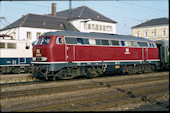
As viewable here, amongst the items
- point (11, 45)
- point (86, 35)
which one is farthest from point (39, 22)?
point (86, 35)

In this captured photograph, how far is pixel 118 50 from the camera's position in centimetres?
2186

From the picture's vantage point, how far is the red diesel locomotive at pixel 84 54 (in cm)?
1745

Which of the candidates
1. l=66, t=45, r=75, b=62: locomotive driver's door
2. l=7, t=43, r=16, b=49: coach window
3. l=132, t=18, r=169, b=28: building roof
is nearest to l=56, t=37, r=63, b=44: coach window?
l=66, t=45, r=75, b=62: locomotive driver's door

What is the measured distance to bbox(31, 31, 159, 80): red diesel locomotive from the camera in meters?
17.5

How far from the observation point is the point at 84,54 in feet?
62.7

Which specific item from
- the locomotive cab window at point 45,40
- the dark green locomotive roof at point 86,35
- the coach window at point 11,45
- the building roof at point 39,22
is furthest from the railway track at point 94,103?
the building roof at point 39,22

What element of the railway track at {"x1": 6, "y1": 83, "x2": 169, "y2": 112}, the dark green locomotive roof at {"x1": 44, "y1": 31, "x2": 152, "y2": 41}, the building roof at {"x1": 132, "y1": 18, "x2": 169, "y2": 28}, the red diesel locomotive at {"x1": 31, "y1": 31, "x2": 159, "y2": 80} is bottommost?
the railway track at {"x1": 6, "y1": 83, "x2": 169, "y2": 112}

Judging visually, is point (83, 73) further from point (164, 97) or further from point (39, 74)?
point (164, 97)

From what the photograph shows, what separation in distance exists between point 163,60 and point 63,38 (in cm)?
1478

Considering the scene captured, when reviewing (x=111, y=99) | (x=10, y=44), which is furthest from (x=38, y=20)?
(x=111, y=99)

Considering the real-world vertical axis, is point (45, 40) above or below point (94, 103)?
above

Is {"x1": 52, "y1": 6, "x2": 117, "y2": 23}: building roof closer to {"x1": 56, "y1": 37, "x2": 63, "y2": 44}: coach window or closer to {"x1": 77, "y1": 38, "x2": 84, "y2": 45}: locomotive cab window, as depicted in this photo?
{"x1": 77, "y1": 38, "x2": 84, "y2": 45}: locomotive cab window

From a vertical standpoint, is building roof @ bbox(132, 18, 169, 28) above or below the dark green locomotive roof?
above

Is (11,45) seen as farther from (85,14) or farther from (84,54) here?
(85,14)
